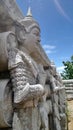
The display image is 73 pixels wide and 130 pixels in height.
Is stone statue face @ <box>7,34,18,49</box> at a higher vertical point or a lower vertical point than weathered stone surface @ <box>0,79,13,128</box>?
higher

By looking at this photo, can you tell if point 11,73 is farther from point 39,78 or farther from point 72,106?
point 72,106

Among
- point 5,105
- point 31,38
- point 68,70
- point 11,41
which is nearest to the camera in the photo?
point 5,105

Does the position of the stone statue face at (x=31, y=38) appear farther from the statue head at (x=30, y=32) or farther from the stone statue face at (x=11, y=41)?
the stone statue face at (x=11, y=41)

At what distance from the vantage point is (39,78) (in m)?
2.60

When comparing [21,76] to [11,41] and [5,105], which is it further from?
[11,41]

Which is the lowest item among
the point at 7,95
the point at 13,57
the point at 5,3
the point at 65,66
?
the point at 7,95

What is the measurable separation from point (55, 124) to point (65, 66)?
1076 cm

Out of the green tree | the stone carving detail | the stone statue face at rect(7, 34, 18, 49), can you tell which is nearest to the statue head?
the stone carving detail

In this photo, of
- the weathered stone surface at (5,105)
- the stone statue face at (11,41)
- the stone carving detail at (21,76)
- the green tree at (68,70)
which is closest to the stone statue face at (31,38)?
the stone carving detail at (21,76)

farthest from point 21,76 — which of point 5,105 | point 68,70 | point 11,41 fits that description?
point 68,70

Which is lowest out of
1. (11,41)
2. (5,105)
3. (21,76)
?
(5,105)

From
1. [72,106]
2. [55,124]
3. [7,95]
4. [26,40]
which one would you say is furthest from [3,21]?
[72,106]

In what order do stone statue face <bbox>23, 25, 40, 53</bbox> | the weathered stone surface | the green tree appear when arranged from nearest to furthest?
the weathered stone surface → stone statue face <bbox>23, 25, 40, 53</bbox> → the green tree

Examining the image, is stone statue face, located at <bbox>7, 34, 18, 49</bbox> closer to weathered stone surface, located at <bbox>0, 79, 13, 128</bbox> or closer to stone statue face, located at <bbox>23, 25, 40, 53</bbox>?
stone statue face, located at <bbox>23, 25, 40, 53</bbox>
